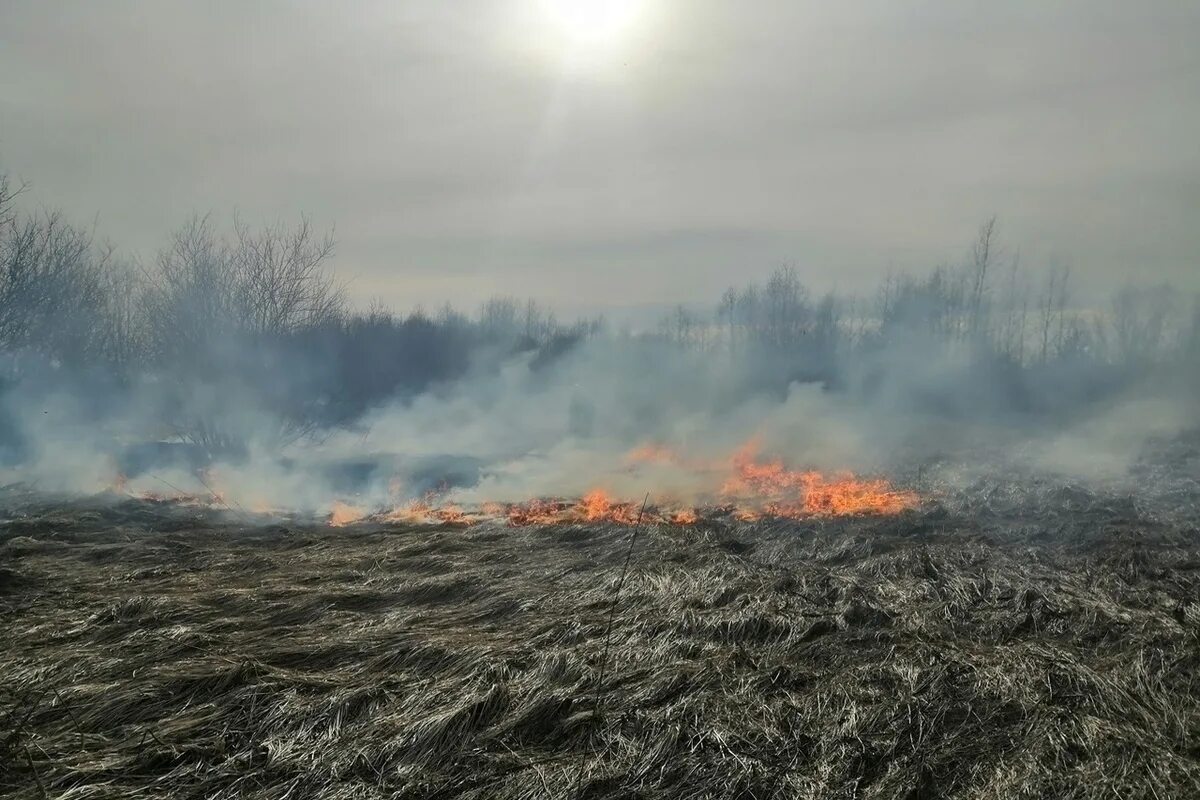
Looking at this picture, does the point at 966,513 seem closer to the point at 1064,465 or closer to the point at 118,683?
the point at 1064,465

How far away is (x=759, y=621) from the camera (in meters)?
7.38

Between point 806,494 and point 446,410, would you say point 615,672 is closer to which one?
point 806,494

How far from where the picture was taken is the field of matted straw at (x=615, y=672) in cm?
485

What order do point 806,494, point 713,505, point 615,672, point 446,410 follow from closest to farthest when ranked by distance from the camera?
point 615,672 → point 713,505 → point 806,494 → point 446,410

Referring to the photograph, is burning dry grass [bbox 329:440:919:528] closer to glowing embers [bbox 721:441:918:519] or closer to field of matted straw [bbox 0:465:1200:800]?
glowing embers [bbox 721:441:918:519]

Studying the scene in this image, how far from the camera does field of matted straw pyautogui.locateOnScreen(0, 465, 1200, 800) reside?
191 inches

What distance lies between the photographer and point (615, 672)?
20.6 feet

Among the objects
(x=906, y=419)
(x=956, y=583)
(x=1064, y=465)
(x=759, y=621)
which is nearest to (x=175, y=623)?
(x=759, y=621)

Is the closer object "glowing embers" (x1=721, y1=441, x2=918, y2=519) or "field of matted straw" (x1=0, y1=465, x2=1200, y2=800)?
"field of matted straw" (x1=0, y1=465, x2=1200, y2=800)

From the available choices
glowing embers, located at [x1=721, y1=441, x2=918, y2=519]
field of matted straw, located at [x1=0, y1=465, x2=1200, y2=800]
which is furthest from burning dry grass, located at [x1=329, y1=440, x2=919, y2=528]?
field of matted straw, located at [x1=0, y1=465, x2=1200, y2=800]

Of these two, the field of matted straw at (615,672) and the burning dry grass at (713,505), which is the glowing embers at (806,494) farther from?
the field of matted straw at (615,672)

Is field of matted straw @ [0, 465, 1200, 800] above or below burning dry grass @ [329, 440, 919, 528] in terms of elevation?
above

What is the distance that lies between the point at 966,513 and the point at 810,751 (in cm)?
925

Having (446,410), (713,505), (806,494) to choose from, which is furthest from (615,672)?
(446,410)
